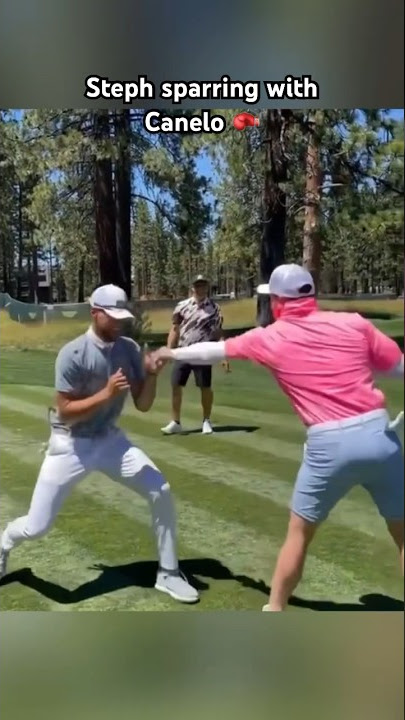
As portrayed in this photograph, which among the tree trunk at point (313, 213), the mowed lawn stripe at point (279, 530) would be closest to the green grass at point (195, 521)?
the mowed lawn stripe at point (279, 530)

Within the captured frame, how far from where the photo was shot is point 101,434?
362 cm

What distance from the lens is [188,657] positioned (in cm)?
372

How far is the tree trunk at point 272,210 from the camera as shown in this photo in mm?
3471

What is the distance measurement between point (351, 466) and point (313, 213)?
1031 millimetres

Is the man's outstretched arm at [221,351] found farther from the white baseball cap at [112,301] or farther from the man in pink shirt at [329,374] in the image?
the white baseball cap at [112,301]

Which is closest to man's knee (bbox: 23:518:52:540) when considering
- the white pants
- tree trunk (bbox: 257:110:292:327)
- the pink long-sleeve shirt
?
the white pants

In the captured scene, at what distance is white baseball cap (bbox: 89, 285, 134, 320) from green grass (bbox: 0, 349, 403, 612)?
0.30m

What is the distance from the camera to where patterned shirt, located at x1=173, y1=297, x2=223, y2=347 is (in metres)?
3.55

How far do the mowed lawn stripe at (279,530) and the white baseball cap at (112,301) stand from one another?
57 centimetres

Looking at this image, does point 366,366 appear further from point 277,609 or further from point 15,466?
point 15,466

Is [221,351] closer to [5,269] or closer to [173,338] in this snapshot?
[173,338]

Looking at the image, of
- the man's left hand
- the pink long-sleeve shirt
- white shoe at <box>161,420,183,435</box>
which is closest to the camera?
the pink long-sleeve shirt

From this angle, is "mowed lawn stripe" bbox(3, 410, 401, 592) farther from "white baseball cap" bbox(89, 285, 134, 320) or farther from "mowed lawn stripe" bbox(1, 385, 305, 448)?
"white baseball cap" bbox(89, 285, 134, 320)

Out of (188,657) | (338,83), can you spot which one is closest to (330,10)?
(338,83)
